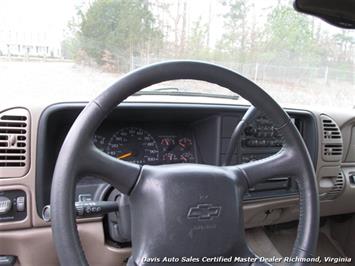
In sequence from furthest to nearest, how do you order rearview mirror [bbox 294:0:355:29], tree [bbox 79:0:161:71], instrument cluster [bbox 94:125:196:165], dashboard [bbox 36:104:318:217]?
1. tree [bbox 79:0:161:71]
2. instrument cluster [bbox 94:125:196:165]
3. dashboard [bbox 36:104:318:217]
4. rearview mirror [bbox 294:0:355:29]

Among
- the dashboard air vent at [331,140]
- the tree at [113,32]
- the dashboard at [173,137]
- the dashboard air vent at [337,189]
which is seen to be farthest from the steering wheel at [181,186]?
the dashboard air vent at [337,189]

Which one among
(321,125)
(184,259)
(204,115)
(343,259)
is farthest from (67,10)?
(343,259)

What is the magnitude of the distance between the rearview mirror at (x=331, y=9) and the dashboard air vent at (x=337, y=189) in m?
1.17

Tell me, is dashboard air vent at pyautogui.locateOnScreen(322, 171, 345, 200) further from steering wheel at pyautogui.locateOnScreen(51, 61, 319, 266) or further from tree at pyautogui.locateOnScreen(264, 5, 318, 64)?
steering wheel at pyautogui.locateOnScreen(51, 61, 319, 266)

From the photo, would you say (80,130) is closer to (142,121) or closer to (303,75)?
(142,121)

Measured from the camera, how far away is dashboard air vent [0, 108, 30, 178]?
1.38 m

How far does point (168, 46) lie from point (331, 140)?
985mm

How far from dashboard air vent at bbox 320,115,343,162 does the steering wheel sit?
1.07 meters

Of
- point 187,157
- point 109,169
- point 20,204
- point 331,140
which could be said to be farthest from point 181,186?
point 331,140

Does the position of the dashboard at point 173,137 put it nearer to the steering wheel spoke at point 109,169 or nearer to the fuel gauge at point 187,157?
the fuel gauge at point 187,157

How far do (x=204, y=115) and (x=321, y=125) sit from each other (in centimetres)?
69

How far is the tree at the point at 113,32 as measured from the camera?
1.81 m

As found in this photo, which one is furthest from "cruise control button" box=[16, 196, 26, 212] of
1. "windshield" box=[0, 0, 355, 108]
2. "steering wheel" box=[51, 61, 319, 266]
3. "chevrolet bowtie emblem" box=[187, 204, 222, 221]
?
"chevrolet bowtie emblem" box=[187, 204, 222, 221]

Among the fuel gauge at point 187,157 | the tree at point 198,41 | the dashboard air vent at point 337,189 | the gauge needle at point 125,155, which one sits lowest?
the dashboard air vent at point 337,189
